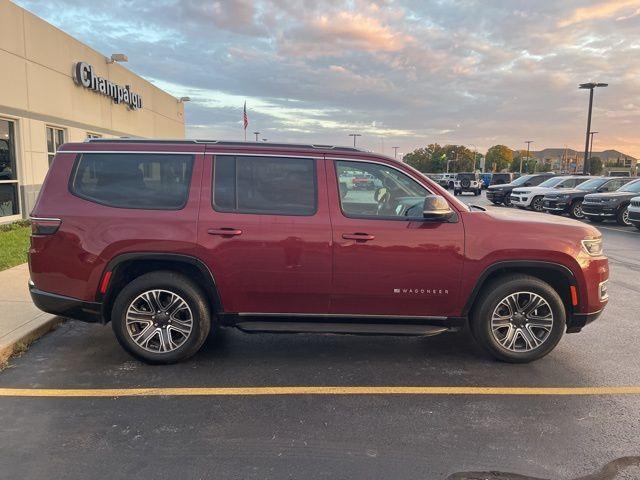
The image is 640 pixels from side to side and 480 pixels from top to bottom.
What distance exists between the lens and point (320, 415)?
11.7ft

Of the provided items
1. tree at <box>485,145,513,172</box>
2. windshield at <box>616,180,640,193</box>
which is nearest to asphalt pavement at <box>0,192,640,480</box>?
windshield at <box>616,180,640,193</box>

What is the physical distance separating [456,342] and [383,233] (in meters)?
1.71

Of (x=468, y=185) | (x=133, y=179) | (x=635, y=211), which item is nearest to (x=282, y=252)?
(x=133, y=179)

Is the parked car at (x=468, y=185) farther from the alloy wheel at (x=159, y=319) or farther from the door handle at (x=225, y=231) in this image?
the alloy wheel at (x=159, y=319)

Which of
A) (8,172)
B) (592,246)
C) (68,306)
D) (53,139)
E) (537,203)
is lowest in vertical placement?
(68,306)

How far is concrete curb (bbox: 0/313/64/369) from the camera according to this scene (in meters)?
4.54

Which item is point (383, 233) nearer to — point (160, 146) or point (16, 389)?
point (160, 146)

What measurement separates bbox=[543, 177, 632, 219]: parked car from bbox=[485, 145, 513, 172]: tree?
95.7 meters

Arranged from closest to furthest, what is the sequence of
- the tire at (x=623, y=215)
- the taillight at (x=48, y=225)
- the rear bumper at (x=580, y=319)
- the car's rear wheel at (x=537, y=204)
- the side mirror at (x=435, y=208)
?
1. the side mirror at (x=435, y=208)
2. the taillight at (x=48, y=225)
3. the rear bumper at (x=580, y=319)
4. the tire at (x=623, y=215)
5. the car's rear wheel at (x=537, y=204)

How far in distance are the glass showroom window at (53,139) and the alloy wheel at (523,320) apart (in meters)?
14.1

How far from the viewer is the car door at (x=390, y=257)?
422 centimetres

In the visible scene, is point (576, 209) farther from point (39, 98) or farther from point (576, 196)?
point (39, 98)

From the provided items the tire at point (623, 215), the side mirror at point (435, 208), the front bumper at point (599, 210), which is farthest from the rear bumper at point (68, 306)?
the tire at point (623, 215)

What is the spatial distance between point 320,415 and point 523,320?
6.89 ft
